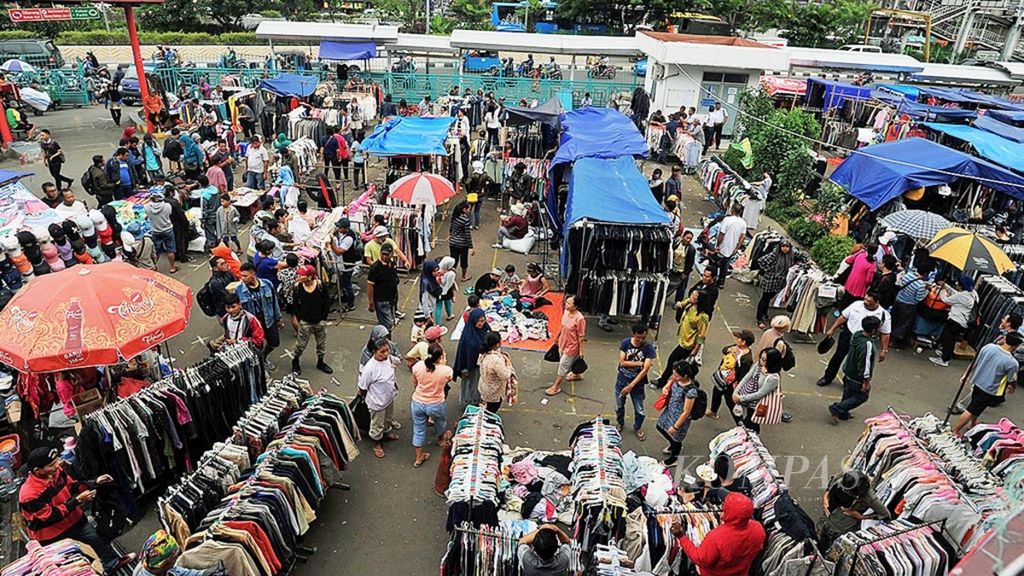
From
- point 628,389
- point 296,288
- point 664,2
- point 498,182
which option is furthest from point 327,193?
point 664,2

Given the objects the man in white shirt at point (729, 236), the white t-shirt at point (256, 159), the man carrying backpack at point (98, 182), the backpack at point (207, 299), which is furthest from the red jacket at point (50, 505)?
the white t-shirt at point (256, 159)

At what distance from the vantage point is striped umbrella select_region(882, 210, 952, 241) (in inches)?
441

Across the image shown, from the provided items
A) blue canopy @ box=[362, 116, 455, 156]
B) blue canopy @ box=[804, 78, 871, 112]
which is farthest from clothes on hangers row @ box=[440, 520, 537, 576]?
blue canopy @ box=[804, 78, 871, 112]

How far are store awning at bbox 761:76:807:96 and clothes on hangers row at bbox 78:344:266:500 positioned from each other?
2600 cm

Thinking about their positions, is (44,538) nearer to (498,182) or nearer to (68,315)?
(68,315)

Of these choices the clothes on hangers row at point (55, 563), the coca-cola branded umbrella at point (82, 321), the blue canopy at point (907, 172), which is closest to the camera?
the clothes on hangers row at point (55, 563)

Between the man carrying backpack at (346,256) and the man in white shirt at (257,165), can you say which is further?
the man in white shirt at (257,165)

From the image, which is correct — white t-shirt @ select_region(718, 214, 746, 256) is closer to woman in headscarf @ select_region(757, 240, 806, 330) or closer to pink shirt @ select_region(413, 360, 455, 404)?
woman in headscarf @ select_region(757, 240, 806, 330)

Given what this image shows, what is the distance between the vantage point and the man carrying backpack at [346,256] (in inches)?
415

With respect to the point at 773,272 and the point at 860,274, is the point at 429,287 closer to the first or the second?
the point at 773,272

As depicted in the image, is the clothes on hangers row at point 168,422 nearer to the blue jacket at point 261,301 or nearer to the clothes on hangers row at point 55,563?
the clothes on hangers row at point 55,563

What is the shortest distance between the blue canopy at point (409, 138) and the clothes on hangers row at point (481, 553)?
981 cm

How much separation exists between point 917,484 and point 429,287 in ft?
21.8

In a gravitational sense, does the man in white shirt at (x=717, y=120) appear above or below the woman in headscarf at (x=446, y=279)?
above
